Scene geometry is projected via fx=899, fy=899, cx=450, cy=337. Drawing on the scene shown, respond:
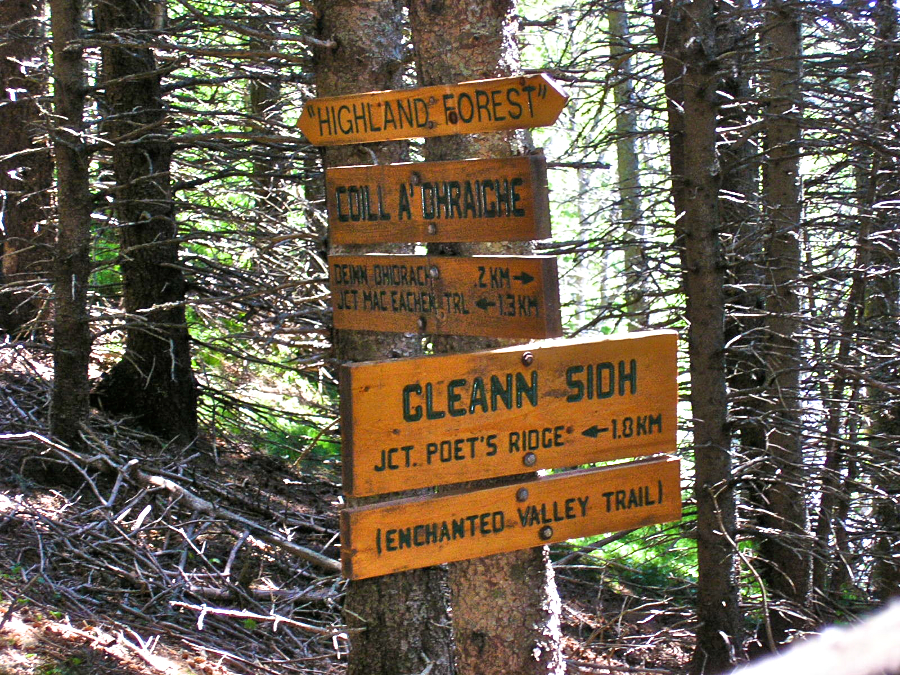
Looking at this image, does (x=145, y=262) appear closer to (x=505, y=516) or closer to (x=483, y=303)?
(x=483, y=303)

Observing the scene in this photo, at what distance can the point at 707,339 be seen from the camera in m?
5.29

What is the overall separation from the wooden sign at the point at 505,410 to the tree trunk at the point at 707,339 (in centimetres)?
249

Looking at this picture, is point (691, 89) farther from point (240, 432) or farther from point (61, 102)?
point (240, 432)

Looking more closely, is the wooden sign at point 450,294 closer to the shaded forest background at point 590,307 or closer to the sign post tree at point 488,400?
the sign post tree at point 488,400

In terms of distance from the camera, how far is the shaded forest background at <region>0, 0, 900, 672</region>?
5207mm

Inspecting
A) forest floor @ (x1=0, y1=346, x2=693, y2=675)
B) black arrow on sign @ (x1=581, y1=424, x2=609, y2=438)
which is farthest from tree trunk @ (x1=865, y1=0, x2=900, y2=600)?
black arrow on sign @ (x1=581, y1=424, x2=609, y2=438)

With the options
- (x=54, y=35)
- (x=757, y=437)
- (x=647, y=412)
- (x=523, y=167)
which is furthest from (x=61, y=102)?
(x=757, y=437)

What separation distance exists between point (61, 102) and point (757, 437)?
5751 mm

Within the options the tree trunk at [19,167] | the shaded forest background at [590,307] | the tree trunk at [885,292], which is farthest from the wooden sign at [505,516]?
the tree trunk at [19,167]

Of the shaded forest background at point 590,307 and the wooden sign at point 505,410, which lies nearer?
the wooden sign at point 505,410

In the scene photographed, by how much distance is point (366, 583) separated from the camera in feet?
16.1

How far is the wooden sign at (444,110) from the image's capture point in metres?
2.75

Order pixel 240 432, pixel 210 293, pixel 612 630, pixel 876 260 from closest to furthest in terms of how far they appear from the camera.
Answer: pixel 612 630 → pixel 876 260 → pixel 210 293 → pixel 240 432

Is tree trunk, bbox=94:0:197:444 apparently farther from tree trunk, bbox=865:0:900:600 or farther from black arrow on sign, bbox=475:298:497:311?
tree trunk, bbox=865:0:900:600
